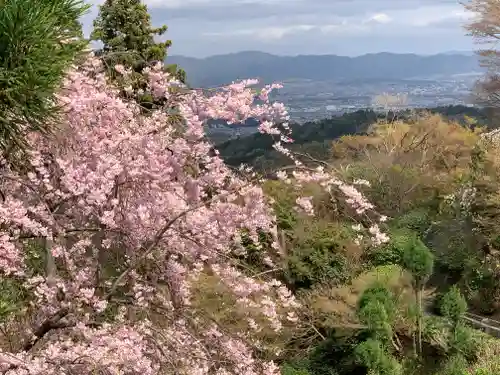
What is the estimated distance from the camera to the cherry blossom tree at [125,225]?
13.3ft

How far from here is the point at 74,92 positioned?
4.80m

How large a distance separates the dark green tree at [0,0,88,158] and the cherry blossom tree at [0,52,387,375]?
1.28 feet

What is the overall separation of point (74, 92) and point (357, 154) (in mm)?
16237

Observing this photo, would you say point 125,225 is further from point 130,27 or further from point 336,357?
point 130,27

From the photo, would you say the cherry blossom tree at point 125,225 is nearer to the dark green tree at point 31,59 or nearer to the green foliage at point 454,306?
the dark green tree at point 31,59

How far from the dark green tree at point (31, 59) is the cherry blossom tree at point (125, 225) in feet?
Answer: 1.28

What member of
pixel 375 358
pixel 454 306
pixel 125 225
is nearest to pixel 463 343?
pixel 454 306

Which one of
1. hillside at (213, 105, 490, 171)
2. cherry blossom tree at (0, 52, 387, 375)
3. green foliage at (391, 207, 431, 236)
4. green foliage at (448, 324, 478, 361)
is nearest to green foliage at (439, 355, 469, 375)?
green foliage at (448, 324, 478, 361)

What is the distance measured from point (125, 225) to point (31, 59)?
1710mm

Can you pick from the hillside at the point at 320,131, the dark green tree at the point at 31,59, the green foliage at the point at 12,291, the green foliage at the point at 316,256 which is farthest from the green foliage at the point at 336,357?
the hillside at the point at 320,131

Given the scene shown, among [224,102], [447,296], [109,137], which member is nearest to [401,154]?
[447,296]

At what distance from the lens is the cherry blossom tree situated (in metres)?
4.06

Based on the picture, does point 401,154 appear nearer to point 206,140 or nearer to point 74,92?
point 206,140

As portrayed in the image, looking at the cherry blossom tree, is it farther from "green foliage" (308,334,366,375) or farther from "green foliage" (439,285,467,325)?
"green foliage" (439,285,467,325)
